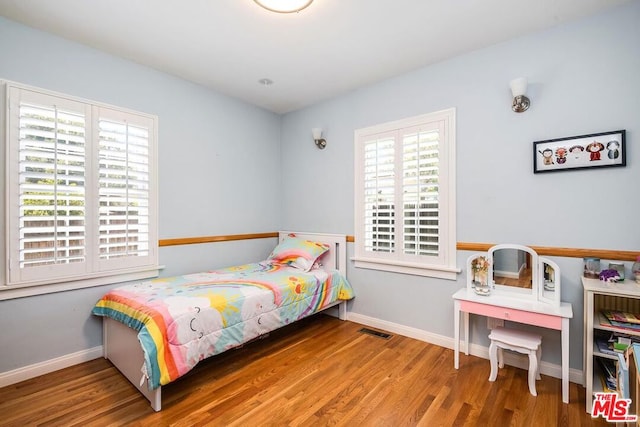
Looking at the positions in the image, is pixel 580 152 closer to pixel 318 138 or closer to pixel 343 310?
pixel 318 138

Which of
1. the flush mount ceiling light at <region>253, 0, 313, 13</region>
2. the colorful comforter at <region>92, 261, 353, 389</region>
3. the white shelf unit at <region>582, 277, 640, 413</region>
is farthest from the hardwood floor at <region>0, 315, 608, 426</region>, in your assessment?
the flush mount ceiling light at <region>253, 0, 313, 13</region>

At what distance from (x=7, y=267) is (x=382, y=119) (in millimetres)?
3335

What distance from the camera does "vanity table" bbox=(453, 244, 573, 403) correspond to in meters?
2.06

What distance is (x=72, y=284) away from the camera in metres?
2.44

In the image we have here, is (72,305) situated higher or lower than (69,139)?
lower

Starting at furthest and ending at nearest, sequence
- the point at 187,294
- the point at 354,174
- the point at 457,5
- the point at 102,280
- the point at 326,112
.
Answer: the point at 326,112, the point at 354,174, the point at 102,280, the point at 187,294, the point at 457,5

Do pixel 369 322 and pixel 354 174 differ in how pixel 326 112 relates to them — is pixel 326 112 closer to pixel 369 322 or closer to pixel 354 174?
pixel 354 174

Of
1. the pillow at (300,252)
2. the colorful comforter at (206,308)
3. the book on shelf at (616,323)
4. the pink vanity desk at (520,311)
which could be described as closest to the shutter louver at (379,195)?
the pillow at (300,252)

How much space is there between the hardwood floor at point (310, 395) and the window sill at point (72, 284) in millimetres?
633

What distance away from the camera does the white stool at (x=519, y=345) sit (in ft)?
6.77

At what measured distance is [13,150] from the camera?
2168 millimetres

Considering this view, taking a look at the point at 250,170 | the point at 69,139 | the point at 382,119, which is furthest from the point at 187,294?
the point at 382,119

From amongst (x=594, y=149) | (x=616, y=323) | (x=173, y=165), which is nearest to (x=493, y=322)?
(x=616, y=323)

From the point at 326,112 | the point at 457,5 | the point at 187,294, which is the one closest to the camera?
the point at 457,5
